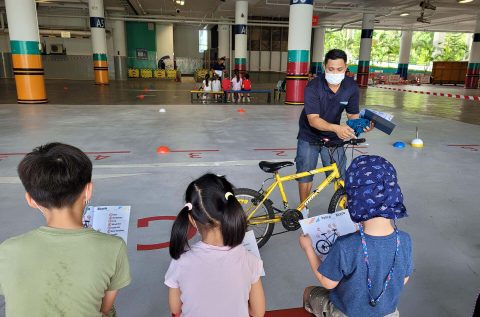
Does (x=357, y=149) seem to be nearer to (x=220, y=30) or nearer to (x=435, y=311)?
(x=435, y=311)

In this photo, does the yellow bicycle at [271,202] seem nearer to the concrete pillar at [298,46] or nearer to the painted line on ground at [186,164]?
the painted line on ground at [186,164]

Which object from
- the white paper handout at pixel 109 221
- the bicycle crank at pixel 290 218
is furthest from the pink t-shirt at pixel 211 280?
the bicycle crank at pixel 290 218

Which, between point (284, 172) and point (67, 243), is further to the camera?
point (284, 172)

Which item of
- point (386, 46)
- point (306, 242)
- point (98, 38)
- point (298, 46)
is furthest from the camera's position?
point (386, 46)

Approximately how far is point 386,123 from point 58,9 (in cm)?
2789

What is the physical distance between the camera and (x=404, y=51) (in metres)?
31.5

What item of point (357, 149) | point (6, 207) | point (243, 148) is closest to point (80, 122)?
point (243, 148)

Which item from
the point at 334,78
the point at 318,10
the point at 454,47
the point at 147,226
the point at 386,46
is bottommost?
the point at 147,226

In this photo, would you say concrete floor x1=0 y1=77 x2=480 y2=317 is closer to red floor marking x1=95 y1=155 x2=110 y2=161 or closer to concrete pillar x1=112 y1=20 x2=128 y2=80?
red floor marking x1=95 y1=155 x2=110 y2=161

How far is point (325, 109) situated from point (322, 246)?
1.75 m

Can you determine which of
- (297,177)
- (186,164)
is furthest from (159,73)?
(297,177)

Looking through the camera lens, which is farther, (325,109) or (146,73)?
(146,73)

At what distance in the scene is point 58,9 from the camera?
24.8 meters

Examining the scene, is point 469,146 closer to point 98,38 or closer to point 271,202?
point 271,202
